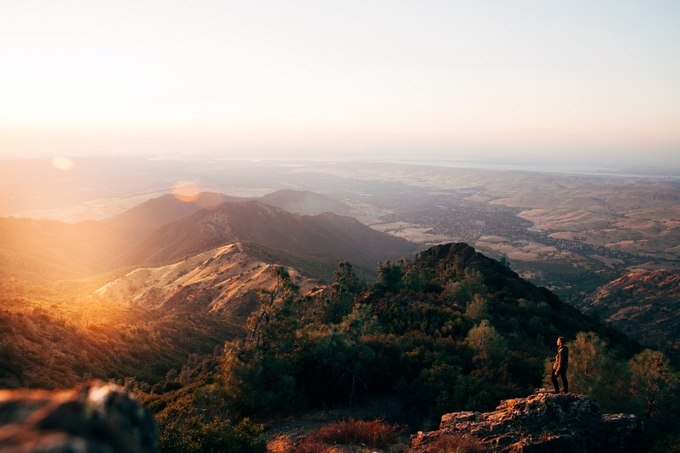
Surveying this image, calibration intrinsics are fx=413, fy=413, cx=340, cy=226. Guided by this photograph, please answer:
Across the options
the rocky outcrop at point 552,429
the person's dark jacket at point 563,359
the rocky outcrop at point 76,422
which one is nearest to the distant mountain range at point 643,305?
the person's dark jacket at point 563,359

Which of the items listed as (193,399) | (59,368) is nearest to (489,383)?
(193,399)

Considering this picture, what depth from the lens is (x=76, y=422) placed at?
3551 mm

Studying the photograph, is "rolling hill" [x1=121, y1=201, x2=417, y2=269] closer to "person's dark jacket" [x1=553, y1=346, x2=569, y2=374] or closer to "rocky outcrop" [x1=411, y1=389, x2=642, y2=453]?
"person's dark jacket" [x1=553, y1=346, x2=569, y2=374]

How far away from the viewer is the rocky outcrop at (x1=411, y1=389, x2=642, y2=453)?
14.5 metres

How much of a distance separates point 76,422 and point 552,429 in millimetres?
16255

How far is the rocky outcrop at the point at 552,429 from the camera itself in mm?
14461

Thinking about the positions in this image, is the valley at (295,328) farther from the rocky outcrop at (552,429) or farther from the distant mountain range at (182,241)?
the rocky outcrop at (552,429)

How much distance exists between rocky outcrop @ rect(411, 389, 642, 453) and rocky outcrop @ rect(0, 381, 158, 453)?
46.8 ft

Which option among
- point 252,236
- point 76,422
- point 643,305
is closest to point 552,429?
point 76,422

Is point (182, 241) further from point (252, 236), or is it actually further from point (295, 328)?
point (295, 328)

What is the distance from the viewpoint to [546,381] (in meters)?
25.3

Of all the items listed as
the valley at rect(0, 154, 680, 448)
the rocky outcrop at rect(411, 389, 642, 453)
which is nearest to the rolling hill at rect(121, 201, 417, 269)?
the valley at rect(0, 154, 680, 448)

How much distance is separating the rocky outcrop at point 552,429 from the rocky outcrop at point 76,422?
1425cm

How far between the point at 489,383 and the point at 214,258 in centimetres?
8818
